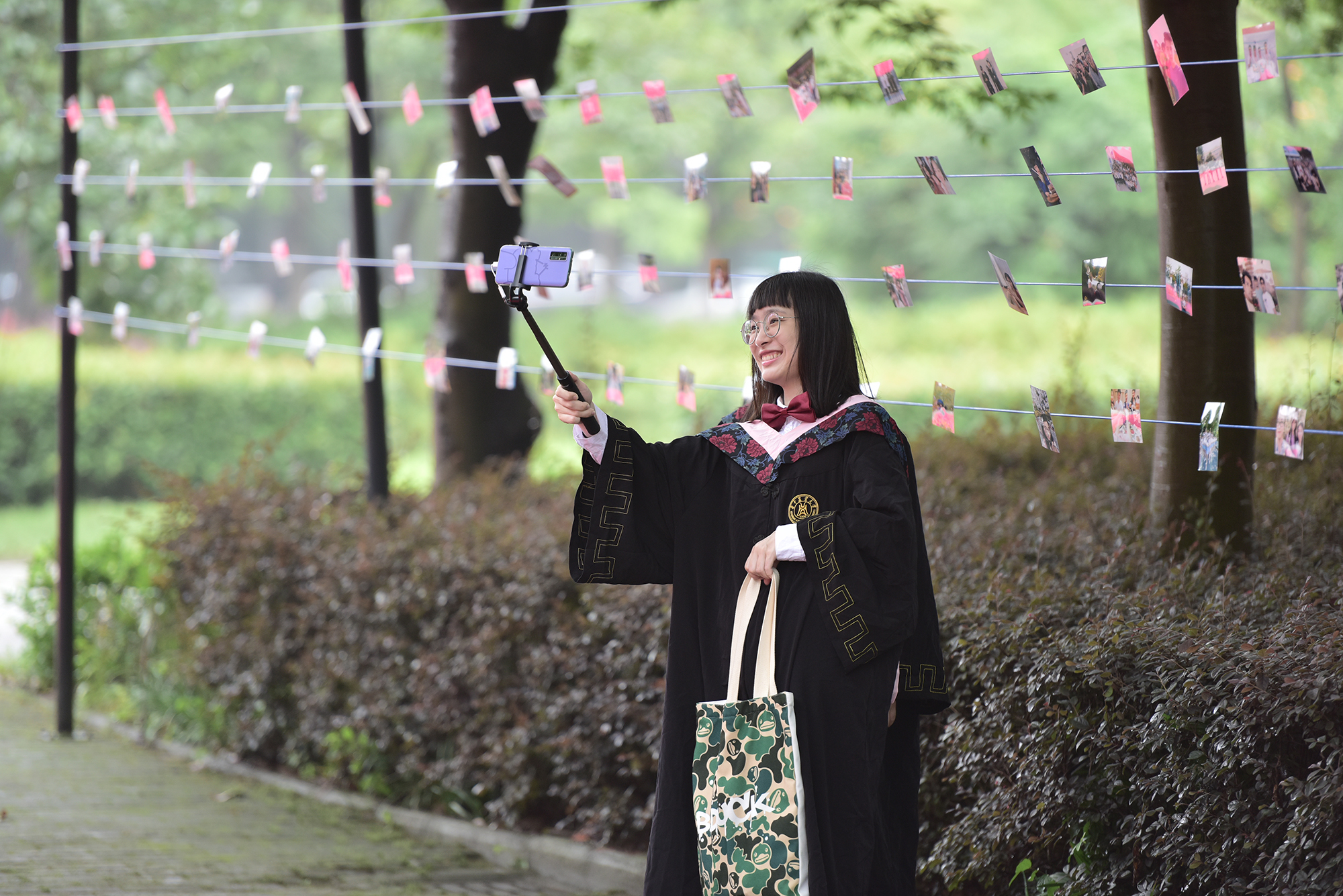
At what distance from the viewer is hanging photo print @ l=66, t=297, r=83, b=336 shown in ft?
24.3

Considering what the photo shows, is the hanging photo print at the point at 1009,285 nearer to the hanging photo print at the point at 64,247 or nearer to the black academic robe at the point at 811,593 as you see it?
the black academic robe at the point at 811,593

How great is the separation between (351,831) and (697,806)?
305 cm

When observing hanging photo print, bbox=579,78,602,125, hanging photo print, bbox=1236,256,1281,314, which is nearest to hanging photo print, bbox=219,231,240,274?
hanging photo print, bbox=579,78,602,125

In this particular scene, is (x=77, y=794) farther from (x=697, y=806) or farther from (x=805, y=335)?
(x=805, y=335)

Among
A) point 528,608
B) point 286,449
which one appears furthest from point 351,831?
point 286,449

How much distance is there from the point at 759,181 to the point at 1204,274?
1.56m

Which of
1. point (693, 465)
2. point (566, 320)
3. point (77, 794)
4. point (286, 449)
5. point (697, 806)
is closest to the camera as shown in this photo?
point (697, 806)

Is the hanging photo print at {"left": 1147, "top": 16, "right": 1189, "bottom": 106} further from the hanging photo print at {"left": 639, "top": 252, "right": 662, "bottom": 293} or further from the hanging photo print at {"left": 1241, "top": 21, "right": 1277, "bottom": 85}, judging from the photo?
the hanging photo print at {"left": 639, "top": 252, "right": 662, "bottom": 293}

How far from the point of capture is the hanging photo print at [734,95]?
496 centimetres

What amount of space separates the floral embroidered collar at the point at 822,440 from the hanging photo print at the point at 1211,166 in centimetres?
135

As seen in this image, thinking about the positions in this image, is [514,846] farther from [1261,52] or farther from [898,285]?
[1261,52]

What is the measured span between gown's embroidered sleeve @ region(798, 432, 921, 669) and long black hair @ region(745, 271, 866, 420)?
30 centimetres

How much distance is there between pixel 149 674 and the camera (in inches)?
306

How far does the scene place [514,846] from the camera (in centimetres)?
555
